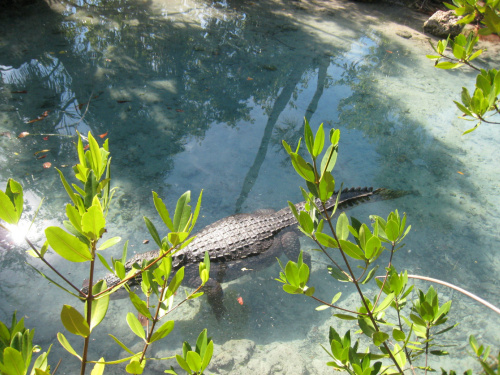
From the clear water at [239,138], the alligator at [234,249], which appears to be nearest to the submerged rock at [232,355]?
the clear water at [239,138]

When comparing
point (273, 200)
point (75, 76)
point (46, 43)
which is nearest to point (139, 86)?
point (75, 76)

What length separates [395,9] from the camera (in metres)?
9.57

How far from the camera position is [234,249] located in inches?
122

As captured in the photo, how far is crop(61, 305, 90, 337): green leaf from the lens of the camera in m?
0.75

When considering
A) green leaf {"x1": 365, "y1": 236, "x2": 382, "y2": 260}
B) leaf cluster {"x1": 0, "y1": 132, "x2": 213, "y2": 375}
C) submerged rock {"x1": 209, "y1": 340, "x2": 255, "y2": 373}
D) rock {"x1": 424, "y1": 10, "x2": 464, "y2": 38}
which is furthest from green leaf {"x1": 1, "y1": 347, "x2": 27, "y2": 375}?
rock {"x1": 424, "y1": 10, "x2": 464, "y2": 38}

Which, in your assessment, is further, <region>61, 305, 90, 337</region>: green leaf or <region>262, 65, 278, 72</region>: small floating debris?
<region>262, 65, 278, 72</region>: small floating debris

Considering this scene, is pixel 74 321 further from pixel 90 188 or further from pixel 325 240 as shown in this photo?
pixel 325 240

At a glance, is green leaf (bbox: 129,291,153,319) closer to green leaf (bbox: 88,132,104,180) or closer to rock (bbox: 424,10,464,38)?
green leaf (bbox: 88,132,104,180)

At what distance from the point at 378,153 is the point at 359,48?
368cm

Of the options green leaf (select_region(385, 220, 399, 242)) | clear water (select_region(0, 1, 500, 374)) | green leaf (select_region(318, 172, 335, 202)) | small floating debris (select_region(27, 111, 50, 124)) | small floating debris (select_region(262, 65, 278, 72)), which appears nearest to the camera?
green leaf (select_region(318, 172, 335, 202))

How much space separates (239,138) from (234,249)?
77.3 inches

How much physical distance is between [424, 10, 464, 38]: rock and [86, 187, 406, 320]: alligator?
6.82m

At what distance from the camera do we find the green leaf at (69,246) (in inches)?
28.2

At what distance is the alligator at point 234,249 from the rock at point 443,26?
6818 millimetres
